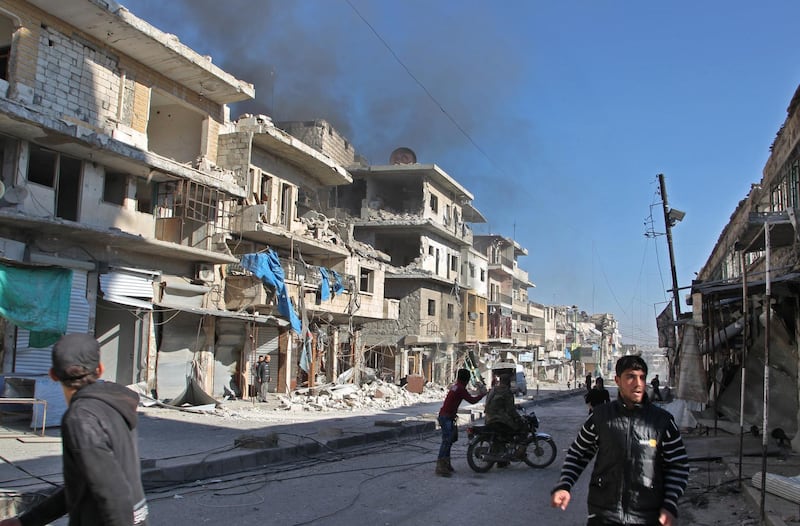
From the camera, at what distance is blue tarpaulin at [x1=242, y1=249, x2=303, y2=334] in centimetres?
2386

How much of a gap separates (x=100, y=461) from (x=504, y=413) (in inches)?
341

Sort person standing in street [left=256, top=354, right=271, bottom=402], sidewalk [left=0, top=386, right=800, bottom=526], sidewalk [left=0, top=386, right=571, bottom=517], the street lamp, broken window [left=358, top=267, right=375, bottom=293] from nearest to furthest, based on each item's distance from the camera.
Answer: sidewalk [left=0, top=386, right=800, bottom=526] → sidewalk [left=0, top=386, right=571, bottom=517] → person standing in street [left=256, top=354, right=271, bottom=402] → broken window [left=358, top=267, right=375, bottom=293] → the street lamp

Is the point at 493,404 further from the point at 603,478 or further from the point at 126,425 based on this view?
the point at 126,425

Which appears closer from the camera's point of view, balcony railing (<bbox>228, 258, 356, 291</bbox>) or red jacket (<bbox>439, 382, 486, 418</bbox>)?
red jacket (<bbox>439, 382, 486, 418</bbox>)

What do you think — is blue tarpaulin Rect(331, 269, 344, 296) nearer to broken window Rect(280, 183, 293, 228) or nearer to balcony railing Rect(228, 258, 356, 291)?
balcony railing Rect(228, 258, 356, 291)

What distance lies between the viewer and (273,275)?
24.4m

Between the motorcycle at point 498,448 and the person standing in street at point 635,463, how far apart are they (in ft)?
22.5

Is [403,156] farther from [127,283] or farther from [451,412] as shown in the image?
[451,412]

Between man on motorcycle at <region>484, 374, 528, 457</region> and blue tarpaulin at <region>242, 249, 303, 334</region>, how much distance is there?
1448cm

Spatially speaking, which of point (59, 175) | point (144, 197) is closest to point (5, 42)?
point (59, 175)

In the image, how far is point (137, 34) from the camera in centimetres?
1841

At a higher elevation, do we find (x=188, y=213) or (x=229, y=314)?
(x=188, y=213)

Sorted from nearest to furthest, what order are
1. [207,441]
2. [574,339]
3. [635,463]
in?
[635,463] → [207,441] → [574,339]

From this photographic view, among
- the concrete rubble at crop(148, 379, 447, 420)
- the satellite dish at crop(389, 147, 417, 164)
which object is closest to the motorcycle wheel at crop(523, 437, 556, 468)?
the concrete rubble at crop(148, 379, 447, 420)
